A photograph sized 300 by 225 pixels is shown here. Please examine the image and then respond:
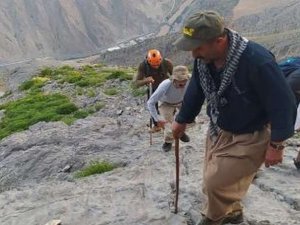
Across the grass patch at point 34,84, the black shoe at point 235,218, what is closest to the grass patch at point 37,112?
the grass patch at point 34,84

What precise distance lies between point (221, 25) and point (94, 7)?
165012 mm

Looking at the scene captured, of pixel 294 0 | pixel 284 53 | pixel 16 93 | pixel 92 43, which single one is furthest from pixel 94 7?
pixel 16 93

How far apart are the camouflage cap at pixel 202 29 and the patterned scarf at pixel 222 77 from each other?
7.7 inches

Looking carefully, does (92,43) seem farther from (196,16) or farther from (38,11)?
(196,16)

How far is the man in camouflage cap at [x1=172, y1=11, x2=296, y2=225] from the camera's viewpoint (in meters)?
5.69

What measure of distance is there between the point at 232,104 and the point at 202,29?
0.84m

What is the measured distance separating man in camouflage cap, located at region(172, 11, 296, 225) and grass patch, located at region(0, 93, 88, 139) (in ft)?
37.2

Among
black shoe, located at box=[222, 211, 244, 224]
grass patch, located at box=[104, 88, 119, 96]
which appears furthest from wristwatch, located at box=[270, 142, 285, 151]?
grass patch, located at box=[104, 88, 119, 96]

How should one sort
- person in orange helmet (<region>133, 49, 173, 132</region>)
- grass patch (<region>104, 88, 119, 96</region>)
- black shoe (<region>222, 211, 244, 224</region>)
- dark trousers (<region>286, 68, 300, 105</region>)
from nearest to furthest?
1. black shoe (<region>222, 211, 244, 224</region>)
2. dark trousers (<region>286, 68, 300, 105</region>)
3. person in orange helmet (<region>133, 49, 173, 132</region>)
4. grass patch (<region>104, 88, 119, 96</region>)

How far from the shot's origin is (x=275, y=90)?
564cm

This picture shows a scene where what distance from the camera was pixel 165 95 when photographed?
10.7m

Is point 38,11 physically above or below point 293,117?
below

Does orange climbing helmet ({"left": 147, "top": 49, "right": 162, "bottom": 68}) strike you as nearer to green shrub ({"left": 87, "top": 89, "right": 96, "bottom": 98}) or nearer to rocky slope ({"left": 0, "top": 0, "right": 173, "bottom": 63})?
green shrub ({"left": 87, "top": 89, "right": 96, "bottom": 98})

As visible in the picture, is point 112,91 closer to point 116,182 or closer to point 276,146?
point 116,182
